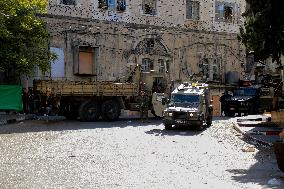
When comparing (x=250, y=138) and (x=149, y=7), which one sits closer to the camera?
(x=250, y=138)

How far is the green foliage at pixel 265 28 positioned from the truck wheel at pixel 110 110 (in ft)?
34.3

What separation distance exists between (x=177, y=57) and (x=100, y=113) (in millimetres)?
12735

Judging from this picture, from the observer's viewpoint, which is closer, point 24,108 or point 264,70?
point 24,108

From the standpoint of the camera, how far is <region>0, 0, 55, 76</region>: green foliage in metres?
26.3

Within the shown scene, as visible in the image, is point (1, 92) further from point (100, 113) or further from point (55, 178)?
point (55, 178)

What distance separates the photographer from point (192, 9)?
39.5 meters

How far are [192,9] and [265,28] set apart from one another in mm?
22316

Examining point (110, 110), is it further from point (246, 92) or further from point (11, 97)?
point (246, 92)

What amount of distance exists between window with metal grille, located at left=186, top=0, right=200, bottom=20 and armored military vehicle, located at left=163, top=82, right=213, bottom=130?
52.2 feet

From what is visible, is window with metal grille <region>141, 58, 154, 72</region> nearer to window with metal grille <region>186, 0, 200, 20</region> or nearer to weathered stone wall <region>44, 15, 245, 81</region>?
weathered stone wall <region>44, 15, 245, 81</region>

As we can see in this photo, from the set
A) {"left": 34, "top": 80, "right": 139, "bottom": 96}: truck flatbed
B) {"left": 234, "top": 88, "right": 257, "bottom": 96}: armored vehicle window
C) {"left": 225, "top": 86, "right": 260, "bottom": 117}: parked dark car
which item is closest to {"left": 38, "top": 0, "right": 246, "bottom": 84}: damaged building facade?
{"left": 34, "top": 80, "right": 139, "bottom": 96}: truck flatbed

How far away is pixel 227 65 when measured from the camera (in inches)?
1628

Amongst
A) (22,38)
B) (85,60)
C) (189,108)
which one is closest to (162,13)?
(85,60)

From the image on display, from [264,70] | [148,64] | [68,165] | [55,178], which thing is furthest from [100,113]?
[264,70]
